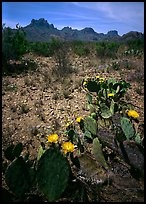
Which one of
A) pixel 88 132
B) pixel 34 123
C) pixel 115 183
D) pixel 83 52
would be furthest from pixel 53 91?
pixel 83 52

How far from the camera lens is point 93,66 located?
9844mm

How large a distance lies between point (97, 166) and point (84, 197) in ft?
1.65

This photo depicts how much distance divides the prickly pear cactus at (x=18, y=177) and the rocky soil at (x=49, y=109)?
2.94 feet

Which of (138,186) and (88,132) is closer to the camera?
(138,186)

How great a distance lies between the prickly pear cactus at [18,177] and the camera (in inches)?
83.1

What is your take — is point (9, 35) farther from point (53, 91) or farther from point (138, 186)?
point (138, 186)

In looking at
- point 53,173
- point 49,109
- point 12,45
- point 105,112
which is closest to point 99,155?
point 53,173

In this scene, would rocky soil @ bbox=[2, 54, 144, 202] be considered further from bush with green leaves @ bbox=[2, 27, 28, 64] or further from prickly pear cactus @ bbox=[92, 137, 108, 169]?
bush with green leaves @ bbox=[2, 27, 28, 64]

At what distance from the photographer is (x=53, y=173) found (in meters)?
2.13

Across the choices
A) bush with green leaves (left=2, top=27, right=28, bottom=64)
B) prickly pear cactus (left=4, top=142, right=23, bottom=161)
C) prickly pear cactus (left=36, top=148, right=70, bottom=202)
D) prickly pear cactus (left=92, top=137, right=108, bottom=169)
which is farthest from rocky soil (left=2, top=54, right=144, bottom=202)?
bush with green leaves (left=2, top=27, right=28, bottom=64)

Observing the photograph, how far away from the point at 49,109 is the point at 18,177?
307 centimetres

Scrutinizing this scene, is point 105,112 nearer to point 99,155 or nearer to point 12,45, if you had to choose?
point 99,155

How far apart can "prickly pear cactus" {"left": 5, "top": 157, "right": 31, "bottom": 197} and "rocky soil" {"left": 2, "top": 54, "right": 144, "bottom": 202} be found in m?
0.90

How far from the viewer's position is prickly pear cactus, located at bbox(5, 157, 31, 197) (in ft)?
6.93
